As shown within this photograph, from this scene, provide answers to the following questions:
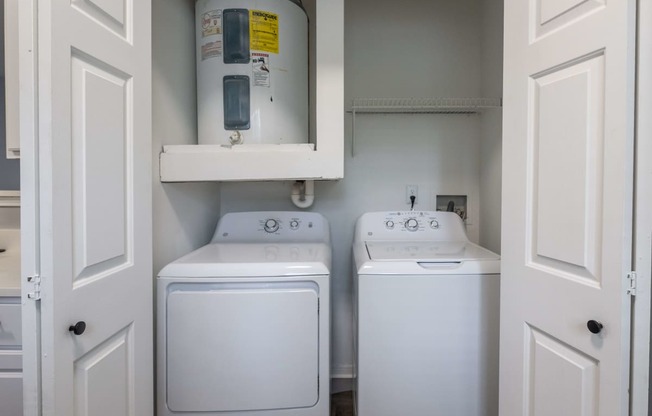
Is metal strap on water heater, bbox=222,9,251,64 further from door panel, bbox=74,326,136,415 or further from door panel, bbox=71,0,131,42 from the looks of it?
door panel, bbox=74,326,136,415

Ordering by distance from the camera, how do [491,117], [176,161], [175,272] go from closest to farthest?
1. [175,272]
2. [176,161]
3. [491,117]

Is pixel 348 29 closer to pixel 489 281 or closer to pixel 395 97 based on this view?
pixel 395 97

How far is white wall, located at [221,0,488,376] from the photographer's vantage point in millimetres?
2041

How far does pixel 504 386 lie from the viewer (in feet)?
Answer: 3.72

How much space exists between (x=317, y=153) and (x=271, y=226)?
623 millimetres

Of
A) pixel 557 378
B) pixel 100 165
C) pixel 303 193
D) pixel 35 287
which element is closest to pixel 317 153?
pixel 303 193

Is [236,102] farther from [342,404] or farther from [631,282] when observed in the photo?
[342,404]

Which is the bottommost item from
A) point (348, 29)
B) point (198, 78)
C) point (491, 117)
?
point (491, 117)

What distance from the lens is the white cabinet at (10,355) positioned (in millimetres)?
957

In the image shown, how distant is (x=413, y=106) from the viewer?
192cm

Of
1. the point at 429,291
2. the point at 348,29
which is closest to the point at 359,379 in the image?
the point at 429,291

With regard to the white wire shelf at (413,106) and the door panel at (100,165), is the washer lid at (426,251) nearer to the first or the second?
the white wire shelf at (413,106)

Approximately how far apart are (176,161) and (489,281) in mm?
1447

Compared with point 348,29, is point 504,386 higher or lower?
lower
